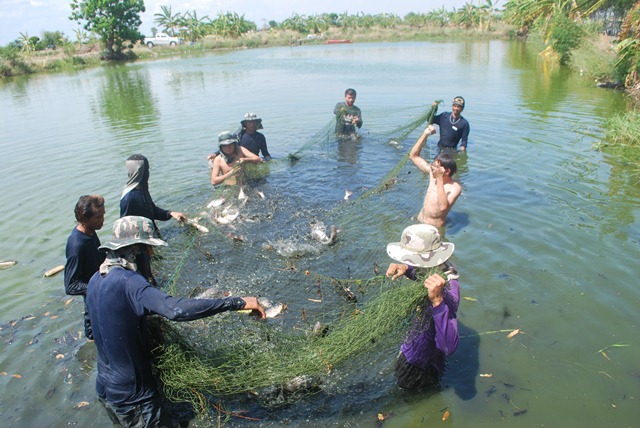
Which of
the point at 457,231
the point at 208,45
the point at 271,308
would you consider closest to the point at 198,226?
the point at 271,308

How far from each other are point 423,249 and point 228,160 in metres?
5.71

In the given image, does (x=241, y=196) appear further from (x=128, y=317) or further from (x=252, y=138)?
(x=128, y=317)

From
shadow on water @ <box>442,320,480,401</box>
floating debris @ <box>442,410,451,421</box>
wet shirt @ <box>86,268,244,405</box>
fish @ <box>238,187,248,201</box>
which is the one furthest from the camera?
fish @ <box>238,187,248,201</box>

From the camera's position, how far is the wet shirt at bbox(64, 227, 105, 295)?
3819 millimetres

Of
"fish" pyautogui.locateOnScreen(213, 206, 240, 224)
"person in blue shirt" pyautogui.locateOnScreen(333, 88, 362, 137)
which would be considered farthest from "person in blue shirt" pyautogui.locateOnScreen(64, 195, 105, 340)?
"person in blue shirt" pyautogui.locateOnScreen(333, 88, 362, 137)

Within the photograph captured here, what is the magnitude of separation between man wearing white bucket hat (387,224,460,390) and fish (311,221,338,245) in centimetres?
283

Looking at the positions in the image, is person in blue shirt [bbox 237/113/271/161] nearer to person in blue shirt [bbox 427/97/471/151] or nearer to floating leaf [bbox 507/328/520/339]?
person in blue shirt [bbox 427/97/471/151]

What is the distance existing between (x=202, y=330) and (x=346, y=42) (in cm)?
6644

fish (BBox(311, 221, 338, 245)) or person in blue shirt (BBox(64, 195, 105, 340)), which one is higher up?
person in blue shirt (BBox(64, 195, 105, 340))

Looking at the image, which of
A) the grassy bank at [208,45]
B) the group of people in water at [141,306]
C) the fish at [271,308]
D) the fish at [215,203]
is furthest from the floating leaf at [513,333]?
the grassy bank at [208,45]

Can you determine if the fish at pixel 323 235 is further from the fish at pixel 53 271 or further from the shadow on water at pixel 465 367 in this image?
the fish at pixel 53 271

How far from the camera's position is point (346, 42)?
6425 cm

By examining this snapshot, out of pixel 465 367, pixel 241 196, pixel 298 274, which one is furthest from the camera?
pixel 241 196

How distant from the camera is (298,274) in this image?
18.7 feet
